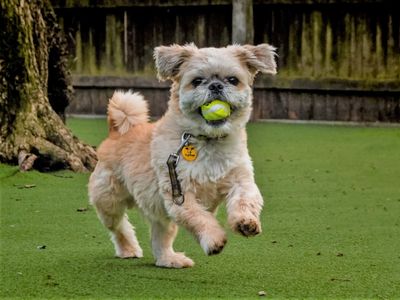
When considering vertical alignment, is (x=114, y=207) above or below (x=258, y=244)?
above

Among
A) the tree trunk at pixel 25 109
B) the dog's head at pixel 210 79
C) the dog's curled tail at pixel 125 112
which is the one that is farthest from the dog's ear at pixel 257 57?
the tree trunk at pixel 25 109

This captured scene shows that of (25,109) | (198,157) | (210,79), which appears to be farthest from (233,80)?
(25,109)

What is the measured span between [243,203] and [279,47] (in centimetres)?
879

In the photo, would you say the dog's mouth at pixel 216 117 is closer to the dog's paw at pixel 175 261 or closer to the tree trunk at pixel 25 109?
the dog's paw at pixel 175 261

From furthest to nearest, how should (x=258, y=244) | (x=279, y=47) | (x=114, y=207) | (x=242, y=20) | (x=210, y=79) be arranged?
(x=279, y=47) < (x=242, y=20) < (x=258, y=244) < (x=114, y=207) < (x=210, y=79)

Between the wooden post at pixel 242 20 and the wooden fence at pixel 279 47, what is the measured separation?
0.04 metres

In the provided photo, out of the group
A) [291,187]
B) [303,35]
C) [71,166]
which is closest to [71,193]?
[71,166]

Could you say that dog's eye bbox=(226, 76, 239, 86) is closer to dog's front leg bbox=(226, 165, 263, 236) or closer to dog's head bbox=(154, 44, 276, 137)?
dog's head bbox=(154, 44, 276, 137)

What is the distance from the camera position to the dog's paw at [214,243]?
16.8ft

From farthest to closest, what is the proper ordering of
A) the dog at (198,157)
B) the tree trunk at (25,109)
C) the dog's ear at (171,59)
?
the tree trunk at (25,109) < the dog's ear at (171,59) < the dog at (198,157)

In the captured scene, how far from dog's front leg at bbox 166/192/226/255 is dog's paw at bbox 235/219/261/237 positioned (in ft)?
0.30

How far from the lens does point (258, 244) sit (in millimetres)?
6480

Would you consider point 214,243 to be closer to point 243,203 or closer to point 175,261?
point 243,203

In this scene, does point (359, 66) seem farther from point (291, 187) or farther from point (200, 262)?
point (200, 262)
